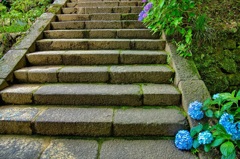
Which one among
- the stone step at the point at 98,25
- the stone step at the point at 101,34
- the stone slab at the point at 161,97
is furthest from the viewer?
the stone step at the point at 98,25

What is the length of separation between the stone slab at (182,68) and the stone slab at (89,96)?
0.53 metres

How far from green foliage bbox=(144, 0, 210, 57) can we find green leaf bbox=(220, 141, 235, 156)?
1.28 metres

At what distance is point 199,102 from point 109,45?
1668mm

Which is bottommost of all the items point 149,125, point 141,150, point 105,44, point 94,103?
point 141,150

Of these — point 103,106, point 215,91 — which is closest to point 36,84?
point 103,106

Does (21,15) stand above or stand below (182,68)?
above

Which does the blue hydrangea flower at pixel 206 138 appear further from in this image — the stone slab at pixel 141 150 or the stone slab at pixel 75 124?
the stone slab at pixel 75 124

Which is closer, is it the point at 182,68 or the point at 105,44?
the point at 182,68

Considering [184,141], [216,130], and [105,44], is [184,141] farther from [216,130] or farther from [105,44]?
[105,44]

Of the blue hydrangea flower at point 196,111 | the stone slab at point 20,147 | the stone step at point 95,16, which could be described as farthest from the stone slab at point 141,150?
the stone step at point 95,16

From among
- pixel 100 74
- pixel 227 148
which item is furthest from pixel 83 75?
Answer: pixel 227 148

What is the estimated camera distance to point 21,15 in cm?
387

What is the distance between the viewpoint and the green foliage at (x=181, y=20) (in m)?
2.28

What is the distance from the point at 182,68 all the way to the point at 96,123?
125cm
